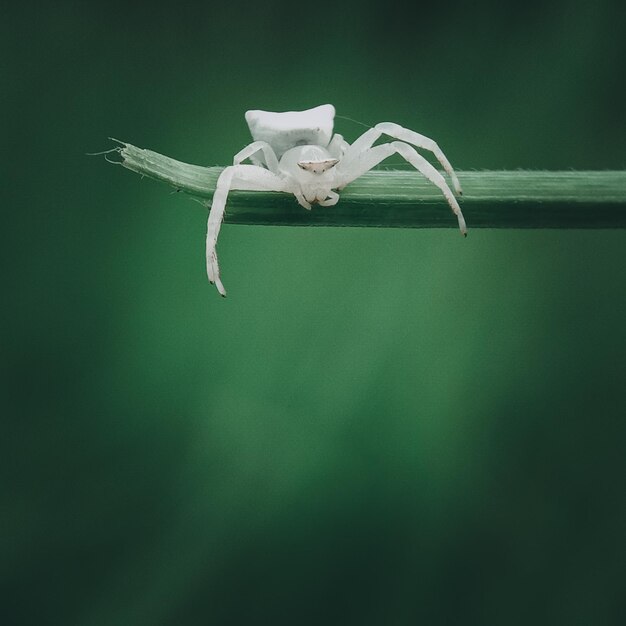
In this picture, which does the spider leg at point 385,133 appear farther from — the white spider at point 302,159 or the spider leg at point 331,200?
the spider leg at point 331,200

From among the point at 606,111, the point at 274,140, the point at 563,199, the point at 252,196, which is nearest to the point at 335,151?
the point at 274,140

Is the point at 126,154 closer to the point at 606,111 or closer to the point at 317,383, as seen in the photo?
the point at 317,383

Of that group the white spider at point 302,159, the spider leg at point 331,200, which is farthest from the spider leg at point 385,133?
the spider leg at point 331,200

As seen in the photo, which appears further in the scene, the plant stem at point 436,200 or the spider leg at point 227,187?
the spider leg at point 227,187

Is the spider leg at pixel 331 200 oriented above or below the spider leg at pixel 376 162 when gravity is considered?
below

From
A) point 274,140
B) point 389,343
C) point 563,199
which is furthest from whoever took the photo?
point 389,343

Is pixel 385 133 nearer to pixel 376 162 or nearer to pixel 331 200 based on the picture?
pixel 376 162

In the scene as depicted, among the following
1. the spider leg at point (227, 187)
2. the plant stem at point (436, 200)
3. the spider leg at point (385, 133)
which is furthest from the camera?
the spider leg at point (385, 133)
